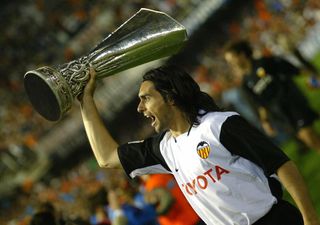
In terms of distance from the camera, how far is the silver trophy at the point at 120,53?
247 cm

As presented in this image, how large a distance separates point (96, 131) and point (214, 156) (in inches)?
23.4

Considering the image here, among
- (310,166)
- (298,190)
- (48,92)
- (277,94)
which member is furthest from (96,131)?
(310,166)

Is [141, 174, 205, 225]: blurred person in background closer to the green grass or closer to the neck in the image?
the green grass

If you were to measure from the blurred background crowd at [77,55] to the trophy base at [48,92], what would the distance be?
7717mm

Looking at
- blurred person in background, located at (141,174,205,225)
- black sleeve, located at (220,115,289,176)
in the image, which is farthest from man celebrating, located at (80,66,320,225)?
blurred person in background, located at (141,174,205,225)

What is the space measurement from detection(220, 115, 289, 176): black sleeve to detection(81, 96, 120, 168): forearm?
0.61 metres

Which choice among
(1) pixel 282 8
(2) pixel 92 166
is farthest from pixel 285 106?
(2) pixel 92 166

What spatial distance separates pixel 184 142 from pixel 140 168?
0.33 meters

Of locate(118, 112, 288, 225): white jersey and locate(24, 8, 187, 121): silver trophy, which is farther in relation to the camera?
locate(24, 8, 187, 121): silver trophy

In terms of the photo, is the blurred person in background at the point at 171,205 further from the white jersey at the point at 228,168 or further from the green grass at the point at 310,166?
the white jersey at the point at 228,168

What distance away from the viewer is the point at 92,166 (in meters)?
14.5

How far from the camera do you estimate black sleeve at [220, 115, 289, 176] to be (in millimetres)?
2314

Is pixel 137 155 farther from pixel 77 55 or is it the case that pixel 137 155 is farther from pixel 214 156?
pixel 77 55

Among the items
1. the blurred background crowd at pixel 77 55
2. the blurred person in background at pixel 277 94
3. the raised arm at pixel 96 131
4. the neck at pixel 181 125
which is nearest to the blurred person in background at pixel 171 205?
the blurred person in background at pixel 277 94
